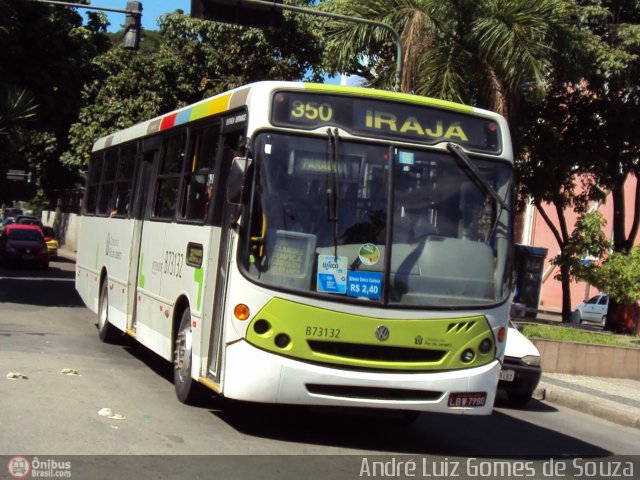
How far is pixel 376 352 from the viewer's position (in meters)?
8.34

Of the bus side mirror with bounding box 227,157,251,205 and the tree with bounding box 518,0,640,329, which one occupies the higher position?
the tree with bounding box 518,0,640,329

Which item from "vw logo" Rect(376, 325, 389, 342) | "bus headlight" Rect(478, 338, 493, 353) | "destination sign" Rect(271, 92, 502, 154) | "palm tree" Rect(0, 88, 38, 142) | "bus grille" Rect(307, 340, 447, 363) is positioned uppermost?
"palm tree" Rect(0, 88, 38, 142)

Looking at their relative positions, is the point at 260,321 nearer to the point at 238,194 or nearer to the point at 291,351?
the point at 291,351

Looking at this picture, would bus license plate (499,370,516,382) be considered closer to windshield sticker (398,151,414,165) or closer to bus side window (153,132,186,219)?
bus side window (153,132,186,219)

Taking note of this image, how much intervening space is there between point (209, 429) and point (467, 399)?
2346 millimetres

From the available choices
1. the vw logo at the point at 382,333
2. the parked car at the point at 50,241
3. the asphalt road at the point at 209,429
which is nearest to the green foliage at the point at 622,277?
the asphalt road at the point at 209,429

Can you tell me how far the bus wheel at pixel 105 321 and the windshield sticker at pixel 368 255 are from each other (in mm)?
7170

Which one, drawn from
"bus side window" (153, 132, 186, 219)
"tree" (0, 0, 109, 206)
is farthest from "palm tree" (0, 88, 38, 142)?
"bus side window" (153, 132, 186, 219)

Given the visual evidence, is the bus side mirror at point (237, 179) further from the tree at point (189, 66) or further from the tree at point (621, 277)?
the tree at point (189, 66)

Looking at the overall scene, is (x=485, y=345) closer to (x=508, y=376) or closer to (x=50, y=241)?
(x=508, y=376)

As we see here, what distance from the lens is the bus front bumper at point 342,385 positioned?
8.10 metres

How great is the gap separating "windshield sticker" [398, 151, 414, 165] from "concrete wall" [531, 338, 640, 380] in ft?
29.5

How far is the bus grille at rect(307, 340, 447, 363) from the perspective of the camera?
8.24 metres

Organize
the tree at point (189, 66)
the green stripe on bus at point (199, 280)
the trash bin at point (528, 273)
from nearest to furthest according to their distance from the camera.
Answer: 1. the green stripe on bus at point (199, 280)
2. the trash bin at point (528, 273)
3. the tree at point (189, 66)
